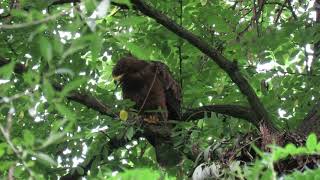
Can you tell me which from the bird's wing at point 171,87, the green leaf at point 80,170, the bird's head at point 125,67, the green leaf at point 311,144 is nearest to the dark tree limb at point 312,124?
the bird's wing at point 171,87

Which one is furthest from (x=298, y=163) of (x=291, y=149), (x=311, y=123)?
(x=291, y=149)

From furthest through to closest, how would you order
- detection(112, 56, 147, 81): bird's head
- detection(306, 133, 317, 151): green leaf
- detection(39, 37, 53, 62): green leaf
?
detection(112, 56, 147, 81): bird's head → detection(306, 133, 317, 151): green leaf → detection(39, 37, 53, 62): green leaf

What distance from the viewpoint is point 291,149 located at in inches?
78.8

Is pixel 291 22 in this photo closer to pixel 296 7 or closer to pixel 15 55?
pixel 296 7

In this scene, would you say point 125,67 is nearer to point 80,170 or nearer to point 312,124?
point 80,170

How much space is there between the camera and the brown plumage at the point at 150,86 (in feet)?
19.0

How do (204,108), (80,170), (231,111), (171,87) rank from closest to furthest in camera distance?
(80,170) < (231,111) < (204,108) < (171,87)

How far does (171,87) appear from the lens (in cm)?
578

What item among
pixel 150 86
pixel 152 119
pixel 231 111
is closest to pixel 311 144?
pixel 231 111

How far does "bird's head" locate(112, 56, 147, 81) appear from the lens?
5.86 metres

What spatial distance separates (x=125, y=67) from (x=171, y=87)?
496 mm

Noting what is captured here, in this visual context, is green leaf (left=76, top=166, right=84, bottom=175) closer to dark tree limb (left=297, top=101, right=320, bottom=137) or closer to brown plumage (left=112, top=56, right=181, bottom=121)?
brown plumage (left=112, top=56, right=181, bottom=121)

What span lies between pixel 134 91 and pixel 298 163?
2.93 m

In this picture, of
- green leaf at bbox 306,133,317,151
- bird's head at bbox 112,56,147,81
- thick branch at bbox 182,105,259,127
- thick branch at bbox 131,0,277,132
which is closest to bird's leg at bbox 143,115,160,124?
thick branch at bbox 182,105,259,127
